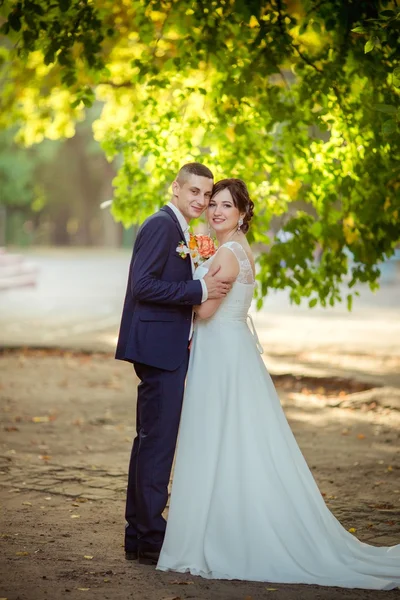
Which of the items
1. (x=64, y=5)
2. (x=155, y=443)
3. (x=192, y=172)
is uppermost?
(x=64, y=5)

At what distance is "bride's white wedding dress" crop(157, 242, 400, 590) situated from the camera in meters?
5.30

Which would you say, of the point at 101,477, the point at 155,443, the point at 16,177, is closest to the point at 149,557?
the point at 155,443

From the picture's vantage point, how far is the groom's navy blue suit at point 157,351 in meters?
5.50

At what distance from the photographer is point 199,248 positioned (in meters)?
5.71

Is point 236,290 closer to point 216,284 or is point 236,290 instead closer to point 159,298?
point 216,284

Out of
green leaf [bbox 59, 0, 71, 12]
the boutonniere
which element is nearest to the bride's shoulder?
the boutonniere

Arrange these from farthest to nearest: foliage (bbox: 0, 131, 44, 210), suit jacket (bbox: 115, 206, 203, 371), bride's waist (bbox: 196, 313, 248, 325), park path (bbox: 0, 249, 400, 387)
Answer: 1. foliage (bbox: 0, 131, 44, 210)
2. park path (bbox: 0, 249, 400, 387)
3. bride's waist (bbox: 196, 313, 248, 325)
4. suit jacket (bbox: 115, 206, 203, 371)

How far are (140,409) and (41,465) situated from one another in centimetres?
294

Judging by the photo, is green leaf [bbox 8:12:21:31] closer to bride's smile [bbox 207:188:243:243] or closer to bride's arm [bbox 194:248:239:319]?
bride's smile [bbox 207:188:243:243]

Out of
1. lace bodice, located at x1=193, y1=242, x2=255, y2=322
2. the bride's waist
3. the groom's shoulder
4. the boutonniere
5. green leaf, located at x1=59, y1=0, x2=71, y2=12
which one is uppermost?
green leaf, located at x1=59, y1=0, x2=71, y2=12

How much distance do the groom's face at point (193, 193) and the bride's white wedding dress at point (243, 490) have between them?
0.90ft

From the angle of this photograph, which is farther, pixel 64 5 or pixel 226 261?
pixel 64 5

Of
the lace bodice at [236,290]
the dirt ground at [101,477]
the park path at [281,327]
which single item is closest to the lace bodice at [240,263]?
the lace bodice at [236,290]

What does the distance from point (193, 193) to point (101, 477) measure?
10.4 ft
